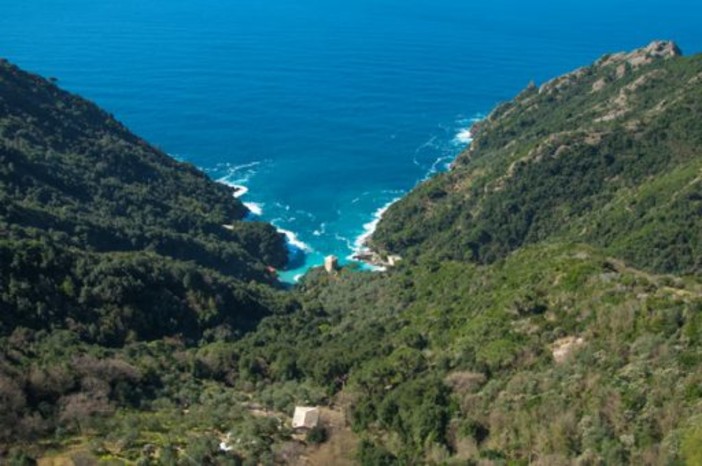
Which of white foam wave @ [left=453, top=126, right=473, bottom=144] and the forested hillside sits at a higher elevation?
white foam wave @ [left=453, top=126, right=473, bottom=144]

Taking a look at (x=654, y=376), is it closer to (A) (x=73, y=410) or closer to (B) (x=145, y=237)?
(A) (x=73, y=410)

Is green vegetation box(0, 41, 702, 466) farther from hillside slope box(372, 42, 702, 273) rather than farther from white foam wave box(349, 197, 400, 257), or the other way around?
white foam wave box(349, 197, 400, 257)

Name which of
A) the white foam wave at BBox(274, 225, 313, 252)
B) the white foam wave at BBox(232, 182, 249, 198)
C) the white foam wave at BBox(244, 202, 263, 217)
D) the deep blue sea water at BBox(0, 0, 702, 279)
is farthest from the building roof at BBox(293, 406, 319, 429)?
the white foam wave at BBox(232, 182, 249, 198)

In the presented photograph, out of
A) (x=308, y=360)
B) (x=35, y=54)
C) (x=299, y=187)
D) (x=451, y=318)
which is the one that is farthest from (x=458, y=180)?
(x=35, y=54)

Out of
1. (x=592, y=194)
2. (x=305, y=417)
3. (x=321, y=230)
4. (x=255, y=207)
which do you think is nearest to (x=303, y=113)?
(x=255, y=207)

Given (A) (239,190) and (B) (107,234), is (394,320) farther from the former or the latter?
(A) (239,190)
